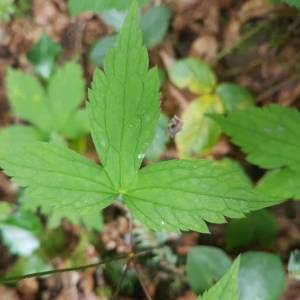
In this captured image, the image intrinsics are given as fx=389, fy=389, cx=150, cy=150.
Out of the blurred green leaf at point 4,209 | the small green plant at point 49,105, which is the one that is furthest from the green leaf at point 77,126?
the blurred green leaf at point 4,209

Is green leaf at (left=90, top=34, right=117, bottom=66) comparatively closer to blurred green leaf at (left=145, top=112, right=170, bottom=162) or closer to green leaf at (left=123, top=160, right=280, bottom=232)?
blurred green leaf at (left=145, top=112, right=170, bottom=162)

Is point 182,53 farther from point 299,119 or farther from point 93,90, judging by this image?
point 93,90

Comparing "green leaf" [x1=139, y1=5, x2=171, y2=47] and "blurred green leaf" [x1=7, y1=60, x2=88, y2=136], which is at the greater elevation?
"green leaf" [x1=139, y1=5, x2=171, y2=47]

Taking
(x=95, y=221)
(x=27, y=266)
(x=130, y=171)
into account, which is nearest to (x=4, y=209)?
(x=27, y=266)

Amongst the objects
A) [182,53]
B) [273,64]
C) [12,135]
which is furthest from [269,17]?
[12,135]

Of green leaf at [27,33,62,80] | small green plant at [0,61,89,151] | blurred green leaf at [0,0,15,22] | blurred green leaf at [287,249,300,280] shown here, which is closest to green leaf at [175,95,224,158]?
small green plant at [0,61,89,151]

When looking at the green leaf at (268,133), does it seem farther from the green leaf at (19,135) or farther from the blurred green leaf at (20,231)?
the blurred green leaf at (20,231)

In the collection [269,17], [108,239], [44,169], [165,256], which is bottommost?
[108,239]
